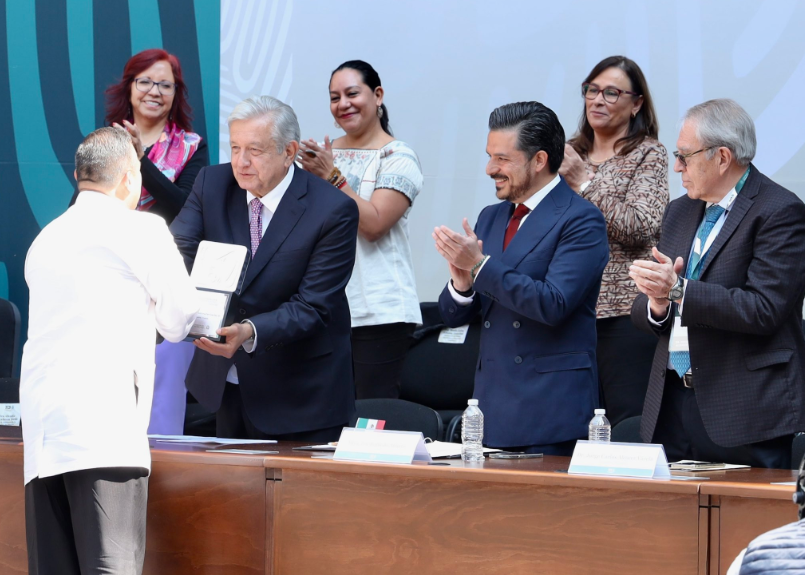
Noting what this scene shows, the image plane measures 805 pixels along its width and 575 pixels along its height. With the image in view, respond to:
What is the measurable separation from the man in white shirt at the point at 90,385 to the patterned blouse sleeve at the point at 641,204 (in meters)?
1.58

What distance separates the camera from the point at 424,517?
2.27 metres

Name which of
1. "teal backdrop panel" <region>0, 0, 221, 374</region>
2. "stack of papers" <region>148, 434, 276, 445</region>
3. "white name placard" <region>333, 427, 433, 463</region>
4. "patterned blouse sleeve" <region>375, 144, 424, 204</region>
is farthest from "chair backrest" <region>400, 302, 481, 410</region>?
"white name placard" <region>333, 427, 433, 463</region>

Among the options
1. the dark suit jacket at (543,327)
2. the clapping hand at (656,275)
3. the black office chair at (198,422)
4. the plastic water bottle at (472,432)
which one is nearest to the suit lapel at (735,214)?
the clapping hand at (656,275)

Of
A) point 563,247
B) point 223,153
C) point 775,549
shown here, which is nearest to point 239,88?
point 223,153

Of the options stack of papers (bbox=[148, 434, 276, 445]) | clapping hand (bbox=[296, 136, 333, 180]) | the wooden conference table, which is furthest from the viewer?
clapping hand (bbox=[296, 136, 333, 180])

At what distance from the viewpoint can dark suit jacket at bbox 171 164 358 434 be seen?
2.97 metres

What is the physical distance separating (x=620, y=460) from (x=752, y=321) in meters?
0.57

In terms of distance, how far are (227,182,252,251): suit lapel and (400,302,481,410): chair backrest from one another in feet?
5.74

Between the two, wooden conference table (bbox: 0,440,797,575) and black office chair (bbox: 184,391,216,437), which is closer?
wooden conference table (bbox: 0,440,797,575)

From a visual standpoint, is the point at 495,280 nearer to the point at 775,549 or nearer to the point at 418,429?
the point at 418,429

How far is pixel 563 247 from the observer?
279 centimetres

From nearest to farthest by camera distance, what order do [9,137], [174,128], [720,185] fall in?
1. [720,185]
2. [174,128]
3. [9,137]

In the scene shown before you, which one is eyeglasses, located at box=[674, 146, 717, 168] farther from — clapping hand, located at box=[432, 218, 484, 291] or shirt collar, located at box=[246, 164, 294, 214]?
shirt collar, located at box=[246, 164, 294, 214]

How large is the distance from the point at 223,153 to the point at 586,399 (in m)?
2.80
